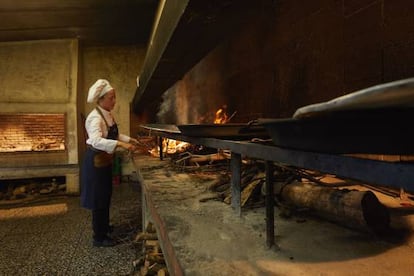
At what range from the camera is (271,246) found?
1.25m

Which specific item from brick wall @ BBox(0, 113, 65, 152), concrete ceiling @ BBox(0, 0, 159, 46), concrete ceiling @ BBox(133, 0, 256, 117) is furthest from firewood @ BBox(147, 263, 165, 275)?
brick wall @ BBox(0, 113, 65, 152)

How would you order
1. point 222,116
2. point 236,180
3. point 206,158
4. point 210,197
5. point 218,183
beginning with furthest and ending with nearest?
1. point 222,116
2. point 206,158
3. point 218,183
4. point 210,197
5. point 236,180

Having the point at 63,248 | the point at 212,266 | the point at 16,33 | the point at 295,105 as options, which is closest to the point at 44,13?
the point at 16,33

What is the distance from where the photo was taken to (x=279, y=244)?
4.24 feet

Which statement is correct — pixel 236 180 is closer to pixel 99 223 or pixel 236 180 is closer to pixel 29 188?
pixel 99 223

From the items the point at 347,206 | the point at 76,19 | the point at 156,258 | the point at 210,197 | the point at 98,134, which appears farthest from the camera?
the point at 76,19

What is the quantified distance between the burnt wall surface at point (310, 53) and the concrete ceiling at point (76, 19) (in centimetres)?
176

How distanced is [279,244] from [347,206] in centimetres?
39

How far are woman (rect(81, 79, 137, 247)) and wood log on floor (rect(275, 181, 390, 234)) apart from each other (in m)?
2.15

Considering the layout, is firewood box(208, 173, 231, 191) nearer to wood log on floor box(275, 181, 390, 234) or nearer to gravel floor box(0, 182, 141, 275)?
wood log on floor box(275, 181, 390, 234)

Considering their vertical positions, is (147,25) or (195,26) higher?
(147,25)

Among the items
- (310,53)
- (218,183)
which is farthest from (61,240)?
(310,53)

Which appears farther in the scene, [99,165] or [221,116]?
[221,116]

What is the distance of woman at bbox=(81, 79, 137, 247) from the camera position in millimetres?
3303
